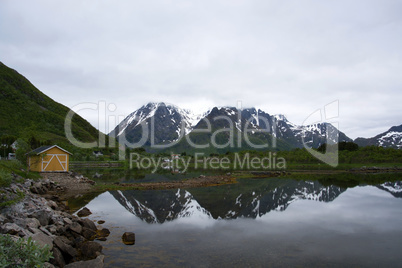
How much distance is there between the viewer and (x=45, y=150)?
42.9 meters

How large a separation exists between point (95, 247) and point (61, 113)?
645ft

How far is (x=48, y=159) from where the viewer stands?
145 feet

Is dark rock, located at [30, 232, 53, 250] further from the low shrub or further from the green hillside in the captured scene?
the green hillside

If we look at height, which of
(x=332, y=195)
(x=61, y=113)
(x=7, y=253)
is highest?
(x=61, y=113)

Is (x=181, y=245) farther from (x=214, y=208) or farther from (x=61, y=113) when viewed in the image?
(x=61, y=113)

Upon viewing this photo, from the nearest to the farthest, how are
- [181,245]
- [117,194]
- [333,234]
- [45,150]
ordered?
[181,245] < [333,234] < [117,194] < [45,150]

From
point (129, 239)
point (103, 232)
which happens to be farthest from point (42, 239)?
point (103, 232)

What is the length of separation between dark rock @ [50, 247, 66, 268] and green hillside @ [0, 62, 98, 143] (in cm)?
11540

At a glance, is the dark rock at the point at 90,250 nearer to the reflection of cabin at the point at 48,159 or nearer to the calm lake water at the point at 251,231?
the calm lake water at the point at 251,231

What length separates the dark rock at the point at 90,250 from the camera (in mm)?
12438

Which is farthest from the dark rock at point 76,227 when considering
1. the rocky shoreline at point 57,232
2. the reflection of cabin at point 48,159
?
the reflection of cabin at point 48,159

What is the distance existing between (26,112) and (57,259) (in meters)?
165

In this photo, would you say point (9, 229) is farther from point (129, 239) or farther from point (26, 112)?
point (26, 112)

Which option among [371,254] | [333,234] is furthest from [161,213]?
[371,254]
